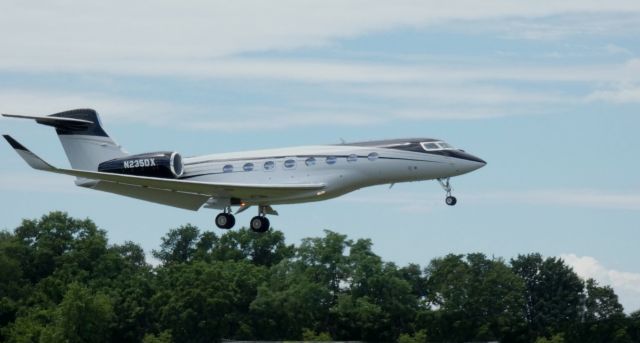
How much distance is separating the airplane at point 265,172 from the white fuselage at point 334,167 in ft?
0.13

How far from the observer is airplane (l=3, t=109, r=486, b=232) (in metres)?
59.0

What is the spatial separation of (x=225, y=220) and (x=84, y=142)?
30.6 ft

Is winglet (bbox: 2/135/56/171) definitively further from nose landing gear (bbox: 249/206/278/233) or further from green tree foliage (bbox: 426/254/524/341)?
green tree foliage (bbox: 426/254/524/341)

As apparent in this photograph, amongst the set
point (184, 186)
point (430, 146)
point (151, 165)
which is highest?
point (430, 146)

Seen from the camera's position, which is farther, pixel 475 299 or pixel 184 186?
pixel 475 299

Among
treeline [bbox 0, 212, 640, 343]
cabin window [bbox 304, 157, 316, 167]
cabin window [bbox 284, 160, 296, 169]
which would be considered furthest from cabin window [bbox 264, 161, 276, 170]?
treeline [bbox 0, 212, 640, 343]

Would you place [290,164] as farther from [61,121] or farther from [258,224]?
[61,121]

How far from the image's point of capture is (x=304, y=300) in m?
110

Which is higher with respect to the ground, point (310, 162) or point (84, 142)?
point (84, 142)

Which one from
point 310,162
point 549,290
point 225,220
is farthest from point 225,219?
point 549,290

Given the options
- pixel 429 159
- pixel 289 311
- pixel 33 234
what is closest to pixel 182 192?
pixel 429 159

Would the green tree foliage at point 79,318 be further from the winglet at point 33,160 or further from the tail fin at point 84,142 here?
the winglet at point 33,160

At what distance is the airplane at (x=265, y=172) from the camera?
59.0m

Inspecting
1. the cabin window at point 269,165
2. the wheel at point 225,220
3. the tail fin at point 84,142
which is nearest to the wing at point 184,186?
the wheel at point 225,220
